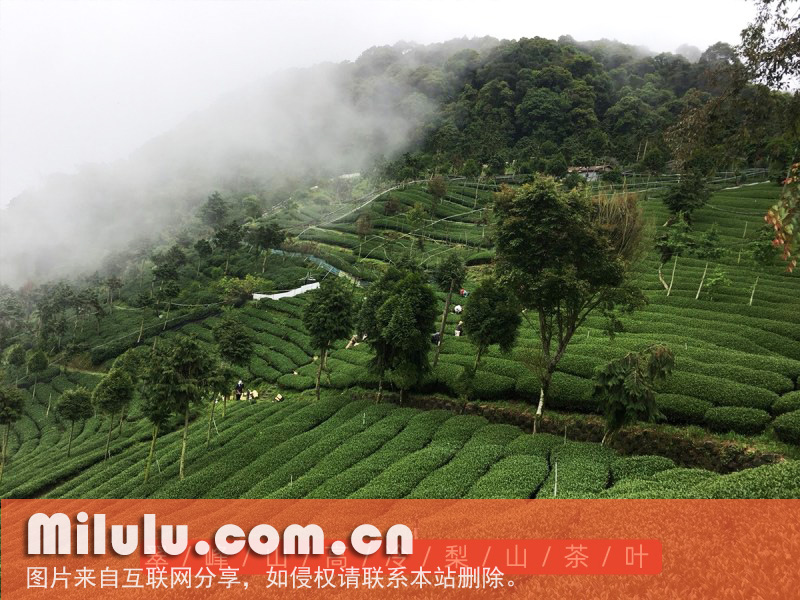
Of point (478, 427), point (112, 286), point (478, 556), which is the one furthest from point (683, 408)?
point (112, 286)

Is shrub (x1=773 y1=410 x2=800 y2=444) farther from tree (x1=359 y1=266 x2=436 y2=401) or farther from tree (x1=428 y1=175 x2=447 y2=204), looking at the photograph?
tree (x1=428 y1=175 x2=447 y2=204)

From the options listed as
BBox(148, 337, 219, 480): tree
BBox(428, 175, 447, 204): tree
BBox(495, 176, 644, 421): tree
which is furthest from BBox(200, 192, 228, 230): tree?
BBox(495, 176, 644, 421): tree

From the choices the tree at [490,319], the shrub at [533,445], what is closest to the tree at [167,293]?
the tree at [490,319]

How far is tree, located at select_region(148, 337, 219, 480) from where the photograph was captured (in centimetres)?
2172

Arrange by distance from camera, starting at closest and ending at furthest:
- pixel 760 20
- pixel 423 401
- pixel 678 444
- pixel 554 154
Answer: pixel 760 20
pixel 678 444
pixel 423 401
pixel 554 154

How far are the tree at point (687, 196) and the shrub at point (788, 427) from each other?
36.3 metres

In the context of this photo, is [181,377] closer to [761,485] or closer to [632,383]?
[632,383]

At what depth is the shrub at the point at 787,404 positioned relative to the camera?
18078mm

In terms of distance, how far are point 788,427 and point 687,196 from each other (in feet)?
128

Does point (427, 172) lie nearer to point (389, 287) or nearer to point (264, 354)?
point (264, 354)

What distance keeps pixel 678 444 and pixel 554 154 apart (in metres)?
70.9

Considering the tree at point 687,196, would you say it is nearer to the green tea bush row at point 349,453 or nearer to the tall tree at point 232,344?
the green tea bush row at point 349,453

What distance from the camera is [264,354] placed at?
Result: 4069 centimetres

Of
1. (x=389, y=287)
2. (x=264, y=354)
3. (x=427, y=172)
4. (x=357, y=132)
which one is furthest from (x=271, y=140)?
(x=389, y=287)
